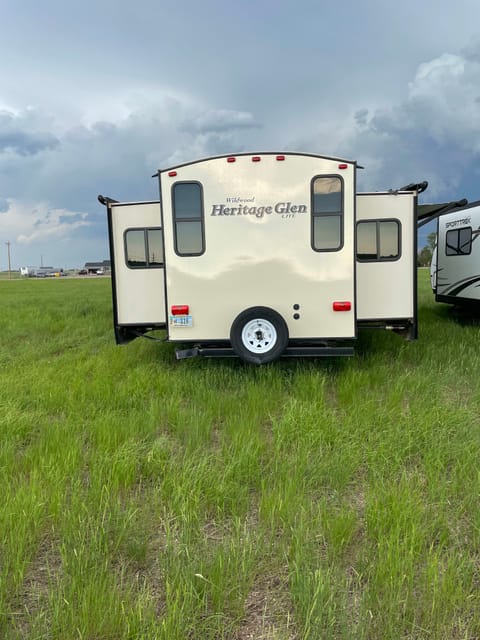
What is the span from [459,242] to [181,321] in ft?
27.0

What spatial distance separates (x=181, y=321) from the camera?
571 cm

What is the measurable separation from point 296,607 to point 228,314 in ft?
12.7

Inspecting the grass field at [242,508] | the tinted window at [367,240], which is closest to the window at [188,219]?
the grass field at [242,508]

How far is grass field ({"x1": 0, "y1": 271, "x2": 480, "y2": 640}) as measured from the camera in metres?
2.08

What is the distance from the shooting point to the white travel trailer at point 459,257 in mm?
9789

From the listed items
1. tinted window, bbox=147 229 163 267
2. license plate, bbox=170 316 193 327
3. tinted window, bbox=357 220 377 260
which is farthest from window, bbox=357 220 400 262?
tinted window, bbox=147 229 163 267

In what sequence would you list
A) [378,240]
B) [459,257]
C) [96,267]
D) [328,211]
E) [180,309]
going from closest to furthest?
[328,211] → [180,309] → [378,240] → [459,257] → [96,267]

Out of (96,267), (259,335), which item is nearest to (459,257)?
(259,335)

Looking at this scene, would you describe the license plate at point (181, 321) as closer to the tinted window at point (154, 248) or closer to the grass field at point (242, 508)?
the grass field at point (242, 508)

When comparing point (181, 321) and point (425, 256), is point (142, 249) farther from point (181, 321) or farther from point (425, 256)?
point (425, 256)

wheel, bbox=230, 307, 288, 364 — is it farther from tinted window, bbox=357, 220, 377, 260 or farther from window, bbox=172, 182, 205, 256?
tinted window, bbox=357, 220, 377, 260

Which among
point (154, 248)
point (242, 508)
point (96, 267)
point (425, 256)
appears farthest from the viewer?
point (96, 267)

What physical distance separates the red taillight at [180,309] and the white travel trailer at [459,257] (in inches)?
290

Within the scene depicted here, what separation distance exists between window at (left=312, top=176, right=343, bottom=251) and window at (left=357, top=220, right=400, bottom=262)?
75 cm
